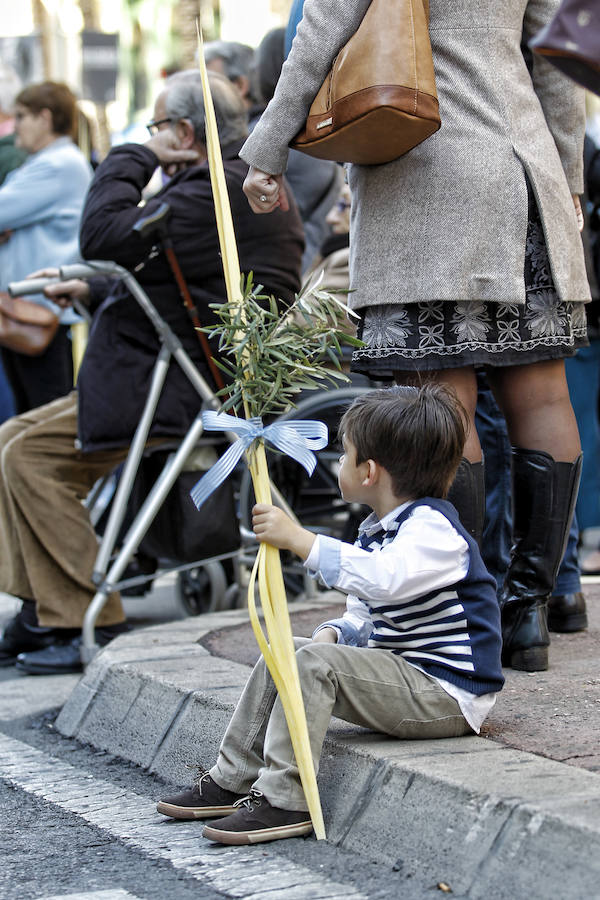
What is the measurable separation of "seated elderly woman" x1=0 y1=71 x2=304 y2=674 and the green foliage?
188 cm

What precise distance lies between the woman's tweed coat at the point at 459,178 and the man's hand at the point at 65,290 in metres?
1.89

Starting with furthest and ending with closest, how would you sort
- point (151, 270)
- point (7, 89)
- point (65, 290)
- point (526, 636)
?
point (7, 89) < point (65, 290) < point (151, 270) < point (526, 636)

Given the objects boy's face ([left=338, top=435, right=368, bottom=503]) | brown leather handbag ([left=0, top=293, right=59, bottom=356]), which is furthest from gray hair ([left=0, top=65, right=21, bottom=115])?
boy's face ([left=338, top=435, right=368, bottom=503])

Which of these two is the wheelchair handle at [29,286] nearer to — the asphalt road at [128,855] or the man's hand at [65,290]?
the man's hand at [65,290]

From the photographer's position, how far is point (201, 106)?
183 inches

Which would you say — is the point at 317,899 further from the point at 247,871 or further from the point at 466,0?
the point at 466,0

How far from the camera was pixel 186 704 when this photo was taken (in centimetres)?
330

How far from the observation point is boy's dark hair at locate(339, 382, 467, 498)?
272 centimetres

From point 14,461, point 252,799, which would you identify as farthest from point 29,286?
point 252,799

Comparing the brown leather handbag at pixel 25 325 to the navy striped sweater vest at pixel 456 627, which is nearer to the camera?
the navy striped sweater vest at pixel 456 627

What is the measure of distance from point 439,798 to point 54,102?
4597 millimetres

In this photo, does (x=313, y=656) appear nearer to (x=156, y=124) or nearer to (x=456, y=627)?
(x=456, y=627)

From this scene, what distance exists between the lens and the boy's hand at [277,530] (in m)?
2.53

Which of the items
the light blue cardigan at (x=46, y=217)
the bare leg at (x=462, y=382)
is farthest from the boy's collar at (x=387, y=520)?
the light blue cardigan at (x=46, y=217)
